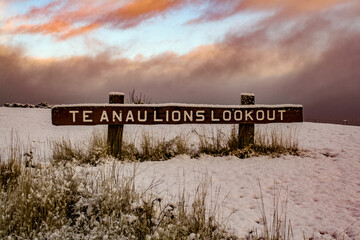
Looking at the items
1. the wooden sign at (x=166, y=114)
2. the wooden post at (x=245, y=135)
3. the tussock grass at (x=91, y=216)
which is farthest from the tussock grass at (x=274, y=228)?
the wooden sign at (x=166, y=114)

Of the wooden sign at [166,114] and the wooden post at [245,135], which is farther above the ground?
the wooden sign at [166,114]

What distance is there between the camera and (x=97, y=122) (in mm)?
6203

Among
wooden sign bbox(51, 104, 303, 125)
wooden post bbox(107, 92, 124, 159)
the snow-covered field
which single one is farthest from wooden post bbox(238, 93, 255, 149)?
wooden post bbox(107, 92, 124, 159)

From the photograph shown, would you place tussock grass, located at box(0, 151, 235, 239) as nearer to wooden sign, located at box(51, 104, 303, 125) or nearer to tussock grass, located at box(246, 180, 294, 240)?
tussock grass, located at box(246, 180, 294, 240)

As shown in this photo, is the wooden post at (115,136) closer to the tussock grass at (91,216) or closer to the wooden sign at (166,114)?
the wooden sign at (166,114)

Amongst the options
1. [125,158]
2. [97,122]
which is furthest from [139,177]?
[97,122]

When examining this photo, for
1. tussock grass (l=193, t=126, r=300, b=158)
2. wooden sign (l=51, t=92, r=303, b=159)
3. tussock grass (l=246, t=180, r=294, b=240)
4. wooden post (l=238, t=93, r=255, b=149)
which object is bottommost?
tussock grass (l=246, t=180, r=294, b=240)

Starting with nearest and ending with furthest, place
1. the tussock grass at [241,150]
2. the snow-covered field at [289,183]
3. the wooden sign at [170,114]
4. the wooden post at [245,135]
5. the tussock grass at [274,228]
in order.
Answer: the tussock grass at [274,228]
the snow-covered field at [289,183]
the wooden sign at [170,114]
the tussock grass at [241,150]
the wooden post at [245,135]

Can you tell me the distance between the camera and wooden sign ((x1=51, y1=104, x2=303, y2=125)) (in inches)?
Result: 240

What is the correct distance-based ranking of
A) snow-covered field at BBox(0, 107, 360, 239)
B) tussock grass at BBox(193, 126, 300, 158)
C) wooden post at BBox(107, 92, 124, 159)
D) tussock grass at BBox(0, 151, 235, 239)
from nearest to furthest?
1. tussock grass at BBox(0, 151, 235, 239)
2. snow-covered field at BBox(0, 107, 360, 239)
3. wooden post at BBox(107, 92, 124, 159)
4. tussock grass at BBox(193, 126, 300, 158)

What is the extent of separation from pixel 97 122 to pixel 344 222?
4.40m

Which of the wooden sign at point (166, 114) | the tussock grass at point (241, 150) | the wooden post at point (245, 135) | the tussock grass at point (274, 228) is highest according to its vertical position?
the wooden sign at point (166, 114)

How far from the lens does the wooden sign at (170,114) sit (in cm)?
609

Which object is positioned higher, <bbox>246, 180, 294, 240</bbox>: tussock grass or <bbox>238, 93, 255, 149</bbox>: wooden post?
<bbox>238, 93, 255, 149</bbox>: wooden post
